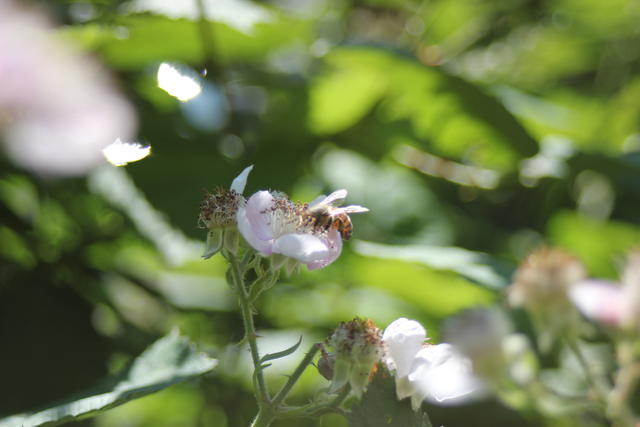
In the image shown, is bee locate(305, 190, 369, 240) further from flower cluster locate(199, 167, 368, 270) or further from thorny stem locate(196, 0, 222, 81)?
thorny stem locate(196, 0, 222, 81)

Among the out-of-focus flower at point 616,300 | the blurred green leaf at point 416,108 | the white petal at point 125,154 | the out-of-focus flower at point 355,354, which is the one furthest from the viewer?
the blurred green leaf at point 416,108

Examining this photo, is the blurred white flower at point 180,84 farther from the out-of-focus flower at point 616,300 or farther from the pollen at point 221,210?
the out-of-focus flower at point 616,300

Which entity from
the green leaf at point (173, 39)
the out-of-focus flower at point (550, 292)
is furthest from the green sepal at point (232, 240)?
the green leaf at point (173, 39)

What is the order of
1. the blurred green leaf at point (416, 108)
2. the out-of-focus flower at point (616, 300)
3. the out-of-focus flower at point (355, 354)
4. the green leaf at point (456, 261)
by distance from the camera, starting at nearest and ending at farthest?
the out-of-focus flower at point (355, 354) → the out-of-focus flower at point (616, 300) → the green leaf at point (456, 261) → the blurred green leaf at point (416, 108)

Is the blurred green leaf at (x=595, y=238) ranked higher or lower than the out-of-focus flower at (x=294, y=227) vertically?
higher

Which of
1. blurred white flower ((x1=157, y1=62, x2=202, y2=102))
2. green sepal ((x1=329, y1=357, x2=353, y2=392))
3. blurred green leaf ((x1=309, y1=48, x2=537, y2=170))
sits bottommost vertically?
green sepal ((x1=329, y1=357, x2=353, y2=392))

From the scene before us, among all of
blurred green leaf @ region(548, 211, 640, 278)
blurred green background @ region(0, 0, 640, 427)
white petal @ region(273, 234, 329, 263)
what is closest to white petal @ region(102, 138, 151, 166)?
white petal @ region(273, 234, 329, 263)

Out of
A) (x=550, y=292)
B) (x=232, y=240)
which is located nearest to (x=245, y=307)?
(x=232, y=240)
